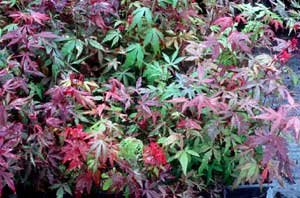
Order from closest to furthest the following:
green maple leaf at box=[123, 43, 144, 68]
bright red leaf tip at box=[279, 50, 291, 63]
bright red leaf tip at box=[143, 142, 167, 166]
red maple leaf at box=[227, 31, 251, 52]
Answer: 1. bright red leaf tip at box=[143, 142, 167, 166]
2. bright red leaf tip at box=[279, 50, 291, 63]
3. red maple leaf at box=[227, 31, 251, 52]
4. green maple leaf at box=[123, 43, 144, 68]

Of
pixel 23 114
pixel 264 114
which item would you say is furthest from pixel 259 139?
pixel 23 114

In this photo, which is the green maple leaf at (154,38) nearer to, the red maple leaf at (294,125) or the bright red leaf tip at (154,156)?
the bright red leaf tip at (154,156)

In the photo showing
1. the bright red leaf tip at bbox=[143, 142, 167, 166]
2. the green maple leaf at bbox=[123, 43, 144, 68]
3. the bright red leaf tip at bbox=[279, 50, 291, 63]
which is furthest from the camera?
the green maple leaf at bbox=[123, 43, 144, 68]

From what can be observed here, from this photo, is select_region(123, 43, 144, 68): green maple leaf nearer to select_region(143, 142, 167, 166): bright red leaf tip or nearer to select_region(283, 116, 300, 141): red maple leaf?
select_region(143, 142, 167, 166): bright red leaf tip

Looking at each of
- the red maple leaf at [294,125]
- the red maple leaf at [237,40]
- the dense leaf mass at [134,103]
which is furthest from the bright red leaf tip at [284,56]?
the red maple leaf at [294,125]

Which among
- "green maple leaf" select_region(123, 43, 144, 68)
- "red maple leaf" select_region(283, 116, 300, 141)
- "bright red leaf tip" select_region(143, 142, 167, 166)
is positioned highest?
"red maple leaf" select_region(283, 116, 300, 141)

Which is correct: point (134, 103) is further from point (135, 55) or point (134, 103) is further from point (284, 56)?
point (284, 56)

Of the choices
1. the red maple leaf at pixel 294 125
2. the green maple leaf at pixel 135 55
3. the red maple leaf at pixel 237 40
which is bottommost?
the green maple leaf at pixel 135 55

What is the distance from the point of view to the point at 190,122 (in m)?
2.25

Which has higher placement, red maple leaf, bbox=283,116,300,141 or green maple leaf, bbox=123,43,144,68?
red maple leaf, bbox=283,116,300,141

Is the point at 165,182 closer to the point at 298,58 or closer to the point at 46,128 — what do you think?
the point at 46,128

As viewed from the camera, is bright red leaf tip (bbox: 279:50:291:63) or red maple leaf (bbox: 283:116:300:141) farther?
bright red leaf tip (bbox: 279:50:291:63)

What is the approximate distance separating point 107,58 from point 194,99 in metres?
0.54

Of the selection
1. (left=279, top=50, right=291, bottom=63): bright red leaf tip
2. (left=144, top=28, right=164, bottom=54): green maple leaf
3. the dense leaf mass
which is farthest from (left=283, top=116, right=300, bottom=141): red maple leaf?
(left=144, top=28, right=164, bottom=54): green maple leaf
